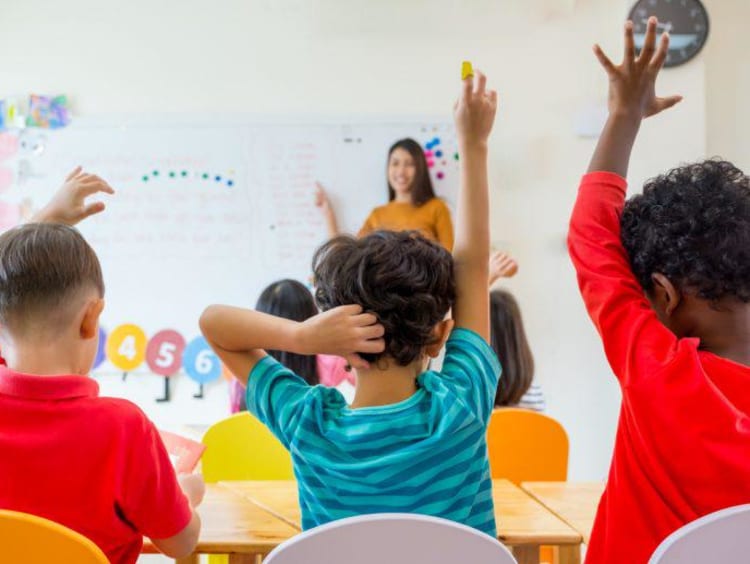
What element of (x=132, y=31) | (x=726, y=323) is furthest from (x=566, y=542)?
(x=132, y=31)

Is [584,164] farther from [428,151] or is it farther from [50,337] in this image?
[50,337]

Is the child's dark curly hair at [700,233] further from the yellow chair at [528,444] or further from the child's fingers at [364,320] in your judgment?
the yellow chair at [528,444]

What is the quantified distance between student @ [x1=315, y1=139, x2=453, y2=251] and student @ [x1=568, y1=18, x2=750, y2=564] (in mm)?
2278

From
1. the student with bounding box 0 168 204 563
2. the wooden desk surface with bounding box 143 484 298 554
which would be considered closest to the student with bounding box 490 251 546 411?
the wooden desk surface with bounding box 143 484 298 554

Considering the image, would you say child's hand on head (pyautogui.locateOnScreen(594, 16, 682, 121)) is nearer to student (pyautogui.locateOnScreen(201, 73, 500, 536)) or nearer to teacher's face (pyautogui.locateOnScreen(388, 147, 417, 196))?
student (pyautogui.locateOnScreen(201, 73, 500, 536))

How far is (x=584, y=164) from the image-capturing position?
3.56m

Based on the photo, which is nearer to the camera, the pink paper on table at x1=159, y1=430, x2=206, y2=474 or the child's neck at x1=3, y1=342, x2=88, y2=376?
the child's neck at x1=3, y1=342, x2=88, y2=376

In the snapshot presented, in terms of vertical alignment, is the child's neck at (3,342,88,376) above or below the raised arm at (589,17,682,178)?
below

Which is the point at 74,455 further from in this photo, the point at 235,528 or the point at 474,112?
the point at 474,112

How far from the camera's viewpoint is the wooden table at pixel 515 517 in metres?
1.48

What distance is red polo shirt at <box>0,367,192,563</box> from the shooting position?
1140 mm

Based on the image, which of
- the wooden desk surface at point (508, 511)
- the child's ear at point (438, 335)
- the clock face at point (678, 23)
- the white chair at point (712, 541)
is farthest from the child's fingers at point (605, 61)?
the clock face at point (678, 23)

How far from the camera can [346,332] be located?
3.77ft

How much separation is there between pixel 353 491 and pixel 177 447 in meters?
0.55
